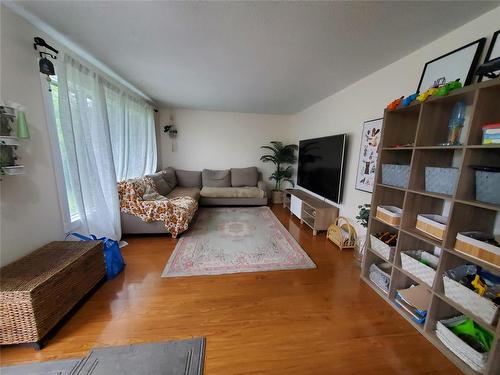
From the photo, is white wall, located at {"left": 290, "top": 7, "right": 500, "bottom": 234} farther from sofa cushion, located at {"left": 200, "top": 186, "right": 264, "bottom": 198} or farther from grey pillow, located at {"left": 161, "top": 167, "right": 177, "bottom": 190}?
grey pillow, located at {"left": 161, "top": 167, "right": 177, "bottom": 190}

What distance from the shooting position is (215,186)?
4.59 m

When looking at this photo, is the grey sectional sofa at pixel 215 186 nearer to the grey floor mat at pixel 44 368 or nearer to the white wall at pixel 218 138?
the white wall at pixel 218 138

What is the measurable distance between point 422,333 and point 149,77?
3.79 meters

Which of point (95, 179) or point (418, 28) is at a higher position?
point (418, 28)

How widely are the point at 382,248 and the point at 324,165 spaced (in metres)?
1.64

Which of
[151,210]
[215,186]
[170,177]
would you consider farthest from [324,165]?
[170,177]

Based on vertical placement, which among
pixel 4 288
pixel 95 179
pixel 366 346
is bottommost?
pixel 366 346

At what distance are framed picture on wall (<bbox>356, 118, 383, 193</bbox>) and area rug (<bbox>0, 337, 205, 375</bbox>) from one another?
227 cm

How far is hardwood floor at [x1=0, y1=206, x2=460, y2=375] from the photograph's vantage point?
3.79 ft

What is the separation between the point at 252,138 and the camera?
488cm

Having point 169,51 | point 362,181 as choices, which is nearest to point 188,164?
point 169,51

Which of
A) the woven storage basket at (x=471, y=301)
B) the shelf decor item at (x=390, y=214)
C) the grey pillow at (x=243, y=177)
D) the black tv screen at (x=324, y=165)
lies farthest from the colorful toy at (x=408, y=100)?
the grey pillow at (x=243, y=177)

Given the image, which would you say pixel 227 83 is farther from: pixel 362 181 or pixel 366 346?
pixel 366 346

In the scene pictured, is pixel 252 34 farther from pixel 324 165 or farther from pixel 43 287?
pixel 43 287
